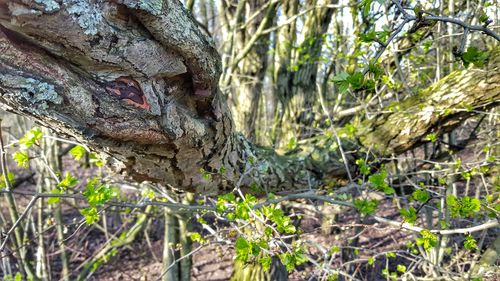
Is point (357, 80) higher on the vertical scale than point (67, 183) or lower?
higher

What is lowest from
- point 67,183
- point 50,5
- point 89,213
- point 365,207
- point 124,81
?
point 365,207

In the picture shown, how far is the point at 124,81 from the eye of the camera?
103cm

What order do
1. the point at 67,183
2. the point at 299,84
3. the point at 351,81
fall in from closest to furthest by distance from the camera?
the point at 351,81 → the point at 67,183 → the point at 299,84

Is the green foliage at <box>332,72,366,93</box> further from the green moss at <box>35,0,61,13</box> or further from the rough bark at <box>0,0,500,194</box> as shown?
the green moss at <box>35,0,61,13</box>

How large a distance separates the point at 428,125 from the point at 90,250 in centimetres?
523

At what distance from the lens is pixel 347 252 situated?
3600 mm

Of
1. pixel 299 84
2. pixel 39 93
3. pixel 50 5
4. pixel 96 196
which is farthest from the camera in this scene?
pixel 299 84

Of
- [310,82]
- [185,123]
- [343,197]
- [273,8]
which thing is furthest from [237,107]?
[185,123]

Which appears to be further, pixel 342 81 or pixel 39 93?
pixel 342 81

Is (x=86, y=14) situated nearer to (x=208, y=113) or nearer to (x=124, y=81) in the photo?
(x=124, y=81)

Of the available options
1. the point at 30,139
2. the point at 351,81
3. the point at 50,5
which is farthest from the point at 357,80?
the point at 30,139

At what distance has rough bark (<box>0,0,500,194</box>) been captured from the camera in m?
0.85

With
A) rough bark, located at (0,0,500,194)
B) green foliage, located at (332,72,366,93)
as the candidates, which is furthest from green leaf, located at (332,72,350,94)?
rough bark, located at (0,0,500,194)

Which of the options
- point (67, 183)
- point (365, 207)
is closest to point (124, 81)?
point (67, 183)
